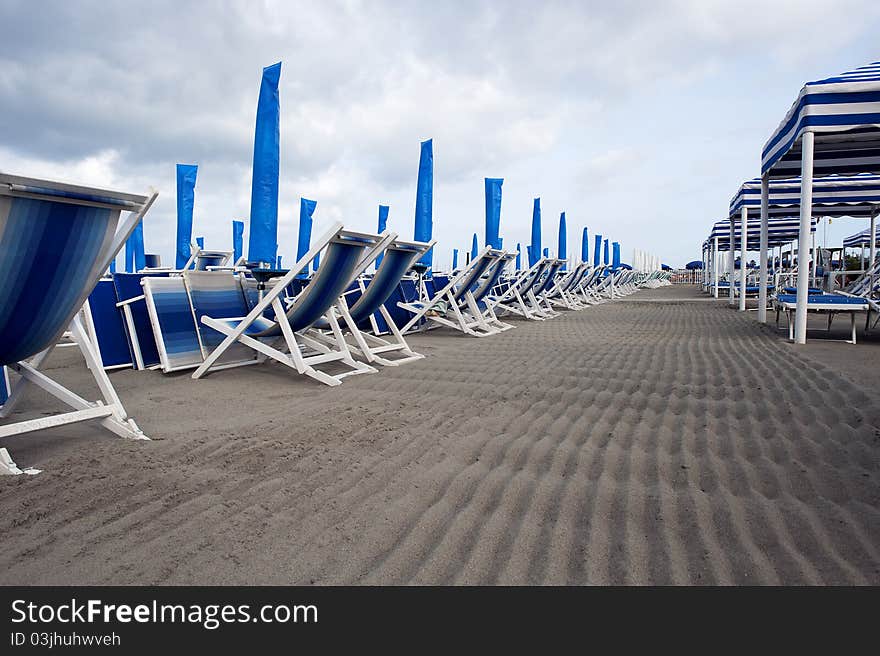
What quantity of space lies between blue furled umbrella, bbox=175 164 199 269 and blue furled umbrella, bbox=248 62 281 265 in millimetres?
6378

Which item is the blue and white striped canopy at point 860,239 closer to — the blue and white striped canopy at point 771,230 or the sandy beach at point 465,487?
the blue and white striped canopy at point 771,230

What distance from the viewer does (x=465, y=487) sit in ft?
6.84

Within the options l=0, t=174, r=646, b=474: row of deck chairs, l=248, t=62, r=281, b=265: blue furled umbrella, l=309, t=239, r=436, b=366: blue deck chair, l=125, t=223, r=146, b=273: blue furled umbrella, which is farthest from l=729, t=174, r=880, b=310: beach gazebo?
l=125, t=223, r=146, b=273: blue furled umbrella

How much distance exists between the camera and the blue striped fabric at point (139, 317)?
15.6 ft

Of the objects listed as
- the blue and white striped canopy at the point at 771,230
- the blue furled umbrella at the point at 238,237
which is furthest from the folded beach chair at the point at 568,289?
the blue furled umbrella at the point at 238,237

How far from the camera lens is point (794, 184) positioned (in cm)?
1187

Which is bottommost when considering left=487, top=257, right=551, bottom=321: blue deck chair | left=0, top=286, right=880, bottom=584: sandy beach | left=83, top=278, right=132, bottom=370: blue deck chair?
left=0, top=286, right=880, bottom=584: sandy beach

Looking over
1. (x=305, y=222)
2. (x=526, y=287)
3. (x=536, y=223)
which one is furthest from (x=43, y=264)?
(x=536, y=223)

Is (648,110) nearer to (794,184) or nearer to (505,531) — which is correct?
(794,184)

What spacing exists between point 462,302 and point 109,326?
5.03 meters

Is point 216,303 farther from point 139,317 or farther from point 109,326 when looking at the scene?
point 109,326

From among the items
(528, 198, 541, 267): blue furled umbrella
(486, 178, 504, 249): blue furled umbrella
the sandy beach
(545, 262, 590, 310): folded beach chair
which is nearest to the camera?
the sandy beach

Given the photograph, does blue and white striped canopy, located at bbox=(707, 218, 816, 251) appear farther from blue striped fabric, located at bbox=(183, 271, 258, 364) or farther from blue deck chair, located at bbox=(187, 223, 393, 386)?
blue striped fabric, located at bbox=(183, 271, 258, 364)

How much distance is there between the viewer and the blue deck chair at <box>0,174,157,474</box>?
2.02 m
